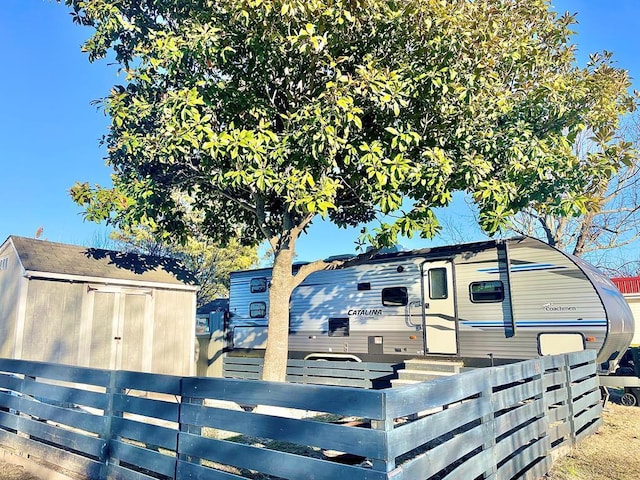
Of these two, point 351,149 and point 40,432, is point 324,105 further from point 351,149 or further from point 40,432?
point 40,432

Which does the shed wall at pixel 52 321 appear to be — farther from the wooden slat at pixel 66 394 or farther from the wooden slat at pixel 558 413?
the wooden slat at pixel 558 413

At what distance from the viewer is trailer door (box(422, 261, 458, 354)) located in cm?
914

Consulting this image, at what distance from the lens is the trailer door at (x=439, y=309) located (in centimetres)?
914

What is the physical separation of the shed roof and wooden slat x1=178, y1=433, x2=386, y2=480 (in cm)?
651

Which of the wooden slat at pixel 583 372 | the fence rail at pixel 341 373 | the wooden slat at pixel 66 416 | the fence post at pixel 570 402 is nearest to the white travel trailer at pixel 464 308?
the fence rail at pixel 341 373

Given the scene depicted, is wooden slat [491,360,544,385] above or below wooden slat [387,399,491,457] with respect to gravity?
above

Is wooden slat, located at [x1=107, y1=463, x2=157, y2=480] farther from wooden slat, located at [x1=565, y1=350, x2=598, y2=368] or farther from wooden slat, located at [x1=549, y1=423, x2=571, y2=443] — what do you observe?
wooden slat, located at [x1=565, y1=350, x2=598, y2=368]

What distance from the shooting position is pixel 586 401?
6.56 metres

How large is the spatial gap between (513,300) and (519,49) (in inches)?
169

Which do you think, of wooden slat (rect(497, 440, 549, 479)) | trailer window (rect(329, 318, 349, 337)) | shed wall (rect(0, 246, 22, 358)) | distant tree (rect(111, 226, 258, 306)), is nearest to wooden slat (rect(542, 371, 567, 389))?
wooden slat (rect(497, 440, 549, 479))

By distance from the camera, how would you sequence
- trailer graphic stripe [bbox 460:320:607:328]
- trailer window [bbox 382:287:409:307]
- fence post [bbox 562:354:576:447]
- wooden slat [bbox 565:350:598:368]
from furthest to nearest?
trailer window [bbox 382:287:409:307] → trailer graphic stripe [bbox 460:320:607:328] → wooden slat [bbox 565:350:598:368] → fence post [bbox 562:354:576:447]

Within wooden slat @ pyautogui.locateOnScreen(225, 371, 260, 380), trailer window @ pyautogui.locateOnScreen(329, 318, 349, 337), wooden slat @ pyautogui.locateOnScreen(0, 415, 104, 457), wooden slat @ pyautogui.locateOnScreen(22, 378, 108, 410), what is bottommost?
wooden slat @ pyautogui.locateOnScreen(225, 371, 260, 380)

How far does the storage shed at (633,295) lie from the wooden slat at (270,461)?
1645 centimetres

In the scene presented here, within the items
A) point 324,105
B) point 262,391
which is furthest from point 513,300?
point 262,391
